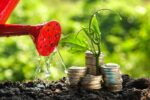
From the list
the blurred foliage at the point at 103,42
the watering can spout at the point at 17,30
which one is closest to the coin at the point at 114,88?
the watering can spout at the point at 17,30

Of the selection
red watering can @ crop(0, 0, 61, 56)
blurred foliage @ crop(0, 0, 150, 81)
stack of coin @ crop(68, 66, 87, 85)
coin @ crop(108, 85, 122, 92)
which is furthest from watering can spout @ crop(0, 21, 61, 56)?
blurred foliage @ crop(0, 0, 150, 81)

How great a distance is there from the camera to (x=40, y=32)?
6.22 feet

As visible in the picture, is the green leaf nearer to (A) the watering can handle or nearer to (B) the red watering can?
(B) the red watering can

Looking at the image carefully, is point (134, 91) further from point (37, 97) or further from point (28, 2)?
point (28, 2)

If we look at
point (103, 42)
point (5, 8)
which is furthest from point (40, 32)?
point (103, 42)

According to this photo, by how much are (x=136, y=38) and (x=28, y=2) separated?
1175 millimetres

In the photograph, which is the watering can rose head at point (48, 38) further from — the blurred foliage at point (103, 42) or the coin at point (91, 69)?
the blurred foliage at point (103, 42)

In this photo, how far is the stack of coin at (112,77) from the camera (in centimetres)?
198

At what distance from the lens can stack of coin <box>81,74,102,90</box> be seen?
1.96 metres

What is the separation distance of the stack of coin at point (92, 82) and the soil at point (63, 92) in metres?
0.02

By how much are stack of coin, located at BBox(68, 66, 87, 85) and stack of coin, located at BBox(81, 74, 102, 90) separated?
2cm

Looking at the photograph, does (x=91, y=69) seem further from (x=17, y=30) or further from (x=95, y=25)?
(x=17, y=30)

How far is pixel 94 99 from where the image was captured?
1854 mm

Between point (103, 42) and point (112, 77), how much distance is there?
2546 millimetres
